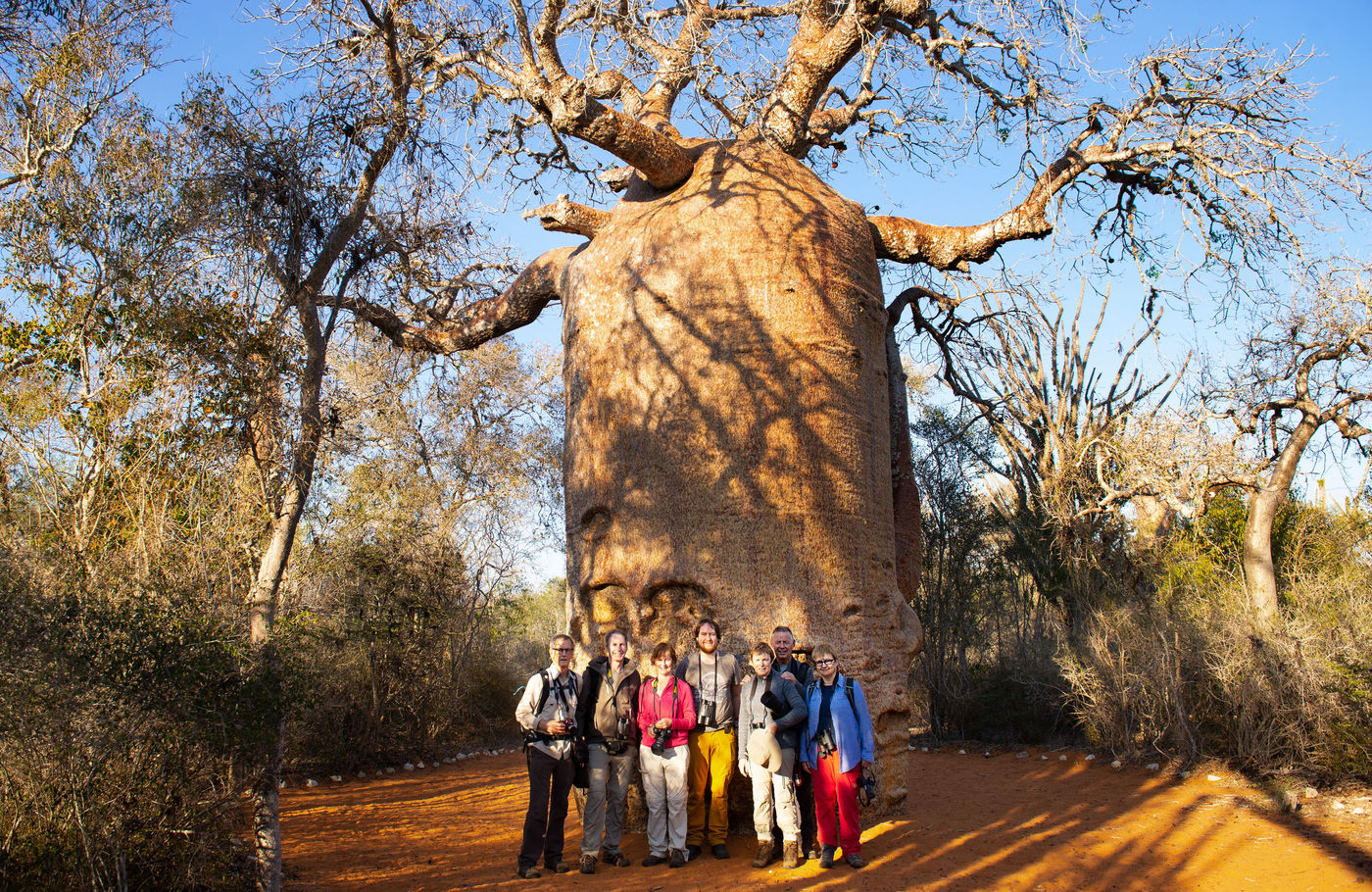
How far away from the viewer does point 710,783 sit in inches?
173

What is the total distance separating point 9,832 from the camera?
293 cm

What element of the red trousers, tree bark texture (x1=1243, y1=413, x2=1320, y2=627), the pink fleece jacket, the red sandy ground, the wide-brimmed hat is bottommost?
the red sandy ground

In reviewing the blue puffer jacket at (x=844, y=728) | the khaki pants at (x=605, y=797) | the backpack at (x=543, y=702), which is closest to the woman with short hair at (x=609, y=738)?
the khaki pants at (x=605, y=797)

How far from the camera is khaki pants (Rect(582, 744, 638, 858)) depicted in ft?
14.0

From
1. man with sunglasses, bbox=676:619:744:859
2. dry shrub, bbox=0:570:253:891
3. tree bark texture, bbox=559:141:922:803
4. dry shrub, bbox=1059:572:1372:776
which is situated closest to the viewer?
dry shrub, bbox=0:570:253:891

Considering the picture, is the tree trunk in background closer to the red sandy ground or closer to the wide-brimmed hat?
the red sandy ground

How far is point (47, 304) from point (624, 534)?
16.5 ft

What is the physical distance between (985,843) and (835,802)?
1090 mm

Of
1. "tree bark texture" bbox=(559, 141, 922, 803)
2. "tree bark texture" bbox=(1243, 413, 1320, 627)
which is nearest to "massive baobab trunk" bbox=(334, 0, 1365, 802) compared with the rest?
"tree bark texture" bbox=(559, 141, 922, 803)

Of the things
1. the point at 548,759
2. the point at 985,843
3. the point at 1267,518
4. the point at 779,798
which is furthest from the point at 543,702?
the point at 1267,518

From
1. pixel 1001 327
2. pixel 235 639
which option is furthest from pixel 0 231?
pixel 1001 327

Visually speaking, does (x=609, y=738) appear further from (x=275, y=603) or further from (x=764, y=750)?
(x=275, y=603)

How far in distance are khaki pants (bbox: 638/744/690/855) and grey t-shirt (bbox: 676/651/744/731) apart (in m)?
0.23

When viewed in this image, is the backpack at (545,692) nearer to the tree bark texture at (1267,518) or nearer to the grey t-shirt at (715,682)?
the grey t-shirt at (715,682)
